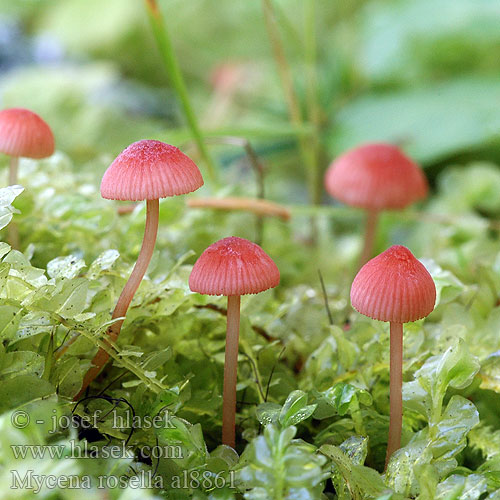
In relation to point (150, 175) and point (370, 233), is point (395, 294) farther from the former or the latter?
point (370, 233)

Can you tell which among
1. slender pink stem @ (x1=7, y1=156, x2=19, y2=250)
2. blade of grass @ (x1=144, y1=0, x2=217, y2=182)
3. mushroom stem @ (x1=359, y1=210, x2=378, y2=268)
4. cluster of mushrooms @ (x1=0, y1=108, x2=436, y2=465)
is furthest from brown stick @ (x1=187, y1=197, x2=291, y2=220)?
cluster of mushrooms @ (x1=0, y1=108, x2=436, y2=465)

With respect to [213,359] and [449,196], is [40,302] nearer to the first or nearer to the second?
[213,359]

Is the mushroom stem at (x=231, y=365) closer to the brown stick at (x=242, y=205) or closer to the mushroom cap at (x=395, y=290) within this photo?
the mushroom cap at (x=395, y=290)

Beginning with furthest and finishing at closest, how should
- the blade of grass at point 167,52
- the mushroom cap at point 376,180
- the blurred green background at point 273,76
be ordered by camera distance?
the blurred green background at point 273,76 → the mushroom cap at point 376,180 → the blade of grass at point 167,52

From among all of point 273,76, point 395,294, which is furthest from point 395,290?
point 273,76

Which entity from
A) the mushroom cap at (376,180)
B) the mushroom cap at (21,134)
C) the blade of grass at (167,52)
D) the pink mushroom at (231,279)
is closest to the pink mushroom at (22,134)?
the mushroom cap at (21,134)

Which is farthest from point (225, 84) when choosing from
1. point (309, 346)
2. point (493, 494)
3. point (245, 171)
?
point (493, 494)

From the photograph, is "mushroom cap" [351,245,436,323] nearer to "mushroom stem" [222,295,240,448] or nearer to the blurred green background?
"mushroom stem" [222,295,240,448]
